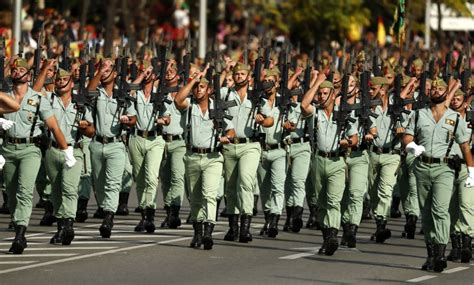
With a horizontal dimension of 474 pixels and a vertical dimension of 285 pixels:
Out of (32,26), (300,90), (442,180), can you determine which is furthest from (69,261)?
(32,26)

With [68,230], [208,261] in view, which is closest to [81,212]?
[68,230]

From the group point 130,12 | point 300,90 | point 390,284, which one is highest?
point 130,12

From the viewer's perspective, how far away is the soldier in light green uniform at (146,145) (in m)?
22.9

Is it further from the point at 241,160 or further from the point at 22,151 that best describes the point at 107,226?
the point at 22,151

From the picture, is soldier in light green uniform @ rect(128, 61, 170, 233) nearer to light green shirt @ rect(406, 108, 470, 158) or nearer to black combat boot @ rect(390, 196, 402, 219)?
black combat boot @ rect(390, 196, 402, 219)

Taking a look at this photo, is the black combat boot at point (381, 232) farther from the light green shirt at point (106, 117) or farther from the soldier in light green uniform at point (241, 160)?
the light green shirt at point (106, 117)

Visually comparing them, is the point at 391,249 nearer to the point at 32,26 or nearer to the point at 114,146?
the point at 114,146

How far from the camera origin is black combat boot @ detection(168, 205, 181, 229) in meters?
23.3

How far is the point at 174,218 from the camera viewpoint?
23.4 metres

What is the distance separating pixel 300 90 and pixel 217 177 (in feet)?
9.50

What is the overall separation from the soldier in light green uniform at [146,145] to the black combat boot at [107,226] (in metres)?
0.95

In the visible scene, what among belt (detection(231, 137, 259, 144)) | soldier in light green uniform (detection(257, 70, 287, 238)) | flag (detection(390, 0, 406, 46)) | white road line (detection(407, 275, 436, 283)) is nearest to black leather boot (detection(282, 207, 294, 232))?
soldier in light green uniform (detection(257, 70, 287, 238))

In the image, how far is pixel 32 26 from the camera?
130 ft

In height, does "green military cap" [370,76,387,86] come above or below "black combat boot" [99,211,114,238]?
above
